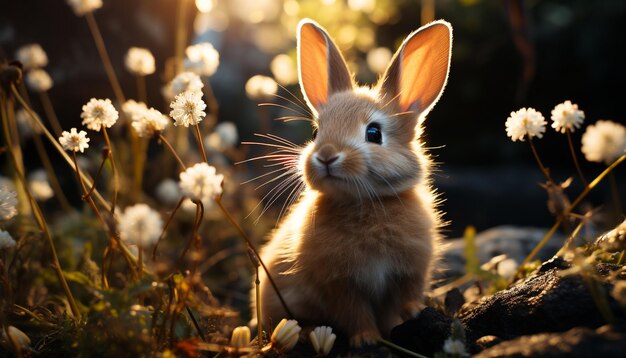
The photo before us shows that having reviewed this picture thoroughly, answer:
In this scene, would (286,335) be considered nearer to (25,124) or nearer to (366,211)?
(366,211)

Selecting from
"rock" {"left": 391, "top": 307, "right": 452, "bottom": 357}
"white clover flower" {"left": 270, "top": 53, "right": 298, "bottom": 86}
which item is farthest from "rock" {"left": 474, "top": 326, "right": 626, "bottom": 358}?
"white clover flower" {"left": 270, "top": 53, "right": 298, "bottom": 86}

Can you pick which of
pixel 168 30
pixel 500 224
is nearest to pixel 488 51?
pixel 500 224

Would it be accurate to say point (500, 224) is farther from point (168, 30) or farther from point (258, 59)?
point (258, 59)

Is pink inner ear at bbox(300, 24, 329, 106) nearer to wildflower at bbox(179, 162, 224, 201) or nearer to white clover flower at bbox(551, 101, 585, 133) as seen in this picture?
white clover flower at bbox(551, 101, 585, 133)

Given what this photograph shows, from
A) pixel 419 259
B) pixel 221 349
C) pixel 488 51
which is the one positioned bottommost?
pixel 221 349

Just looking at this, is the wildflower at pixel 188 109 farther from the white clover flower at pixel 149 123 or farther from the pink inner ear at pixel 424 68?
the pink inner ear at pixel 424 68

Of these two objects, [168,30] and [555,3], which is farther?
[555,3]

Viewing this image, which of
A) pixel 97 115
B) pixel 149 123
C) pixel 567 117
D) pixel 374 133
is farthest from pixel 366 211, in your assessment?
pixel 97 115

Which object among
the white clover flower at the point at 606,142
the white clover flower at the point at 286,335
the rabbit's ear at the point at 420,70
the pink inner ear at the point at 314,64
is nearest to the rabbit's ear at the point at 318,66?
the pink inner ear at the point at 314,64
